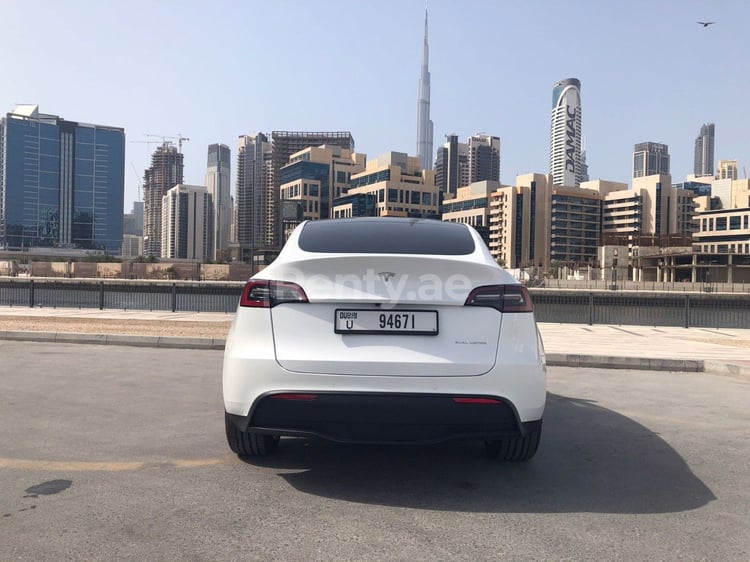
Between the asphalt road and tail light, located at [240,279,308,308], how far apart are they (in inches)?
43.4

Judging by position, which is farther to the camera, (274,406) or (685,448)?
(685,448)

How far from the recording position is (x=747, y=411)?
6.37 meters

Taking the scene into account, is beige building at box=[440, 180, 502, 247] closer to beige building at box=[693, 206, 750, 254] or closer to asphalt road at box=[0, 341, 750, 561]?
beige building at box=[693, 206, 750, 254]

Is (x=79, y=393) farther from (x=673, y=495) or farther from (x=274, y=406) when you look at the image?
(x=673, y=495)

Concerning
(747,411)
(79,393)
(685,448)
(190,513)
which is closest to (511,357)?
(190,513)

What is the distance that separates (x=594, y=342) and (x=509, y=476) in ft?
32.6

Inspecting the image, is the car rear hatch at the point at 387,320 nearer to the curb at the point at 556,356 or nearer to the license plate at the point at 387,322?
the license plate at the point at 387,322

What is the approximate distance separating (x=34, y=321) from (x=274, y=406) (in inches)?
561

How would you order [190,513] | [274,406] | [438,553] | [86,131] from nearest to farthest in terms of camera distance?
[438,553] < [190,513] < [274,406] < [86,131]

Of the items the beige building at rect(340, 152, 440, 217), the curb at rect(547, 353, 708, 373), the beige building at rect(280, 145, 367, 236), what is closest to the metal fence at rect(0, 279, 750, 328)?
the curb at rect(547, 353, 708, 373)

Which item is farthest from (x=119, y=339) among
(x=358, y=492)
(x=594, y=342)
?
(x=594, y=342)

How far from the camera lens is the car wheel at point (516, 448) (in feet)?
13.1

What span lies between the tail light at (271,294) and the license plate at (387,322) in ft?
0.87

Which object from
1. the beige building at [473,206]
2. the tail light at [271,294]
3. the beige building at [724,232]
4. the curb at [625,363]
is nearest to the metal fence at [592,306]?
the curb at [625,363]
